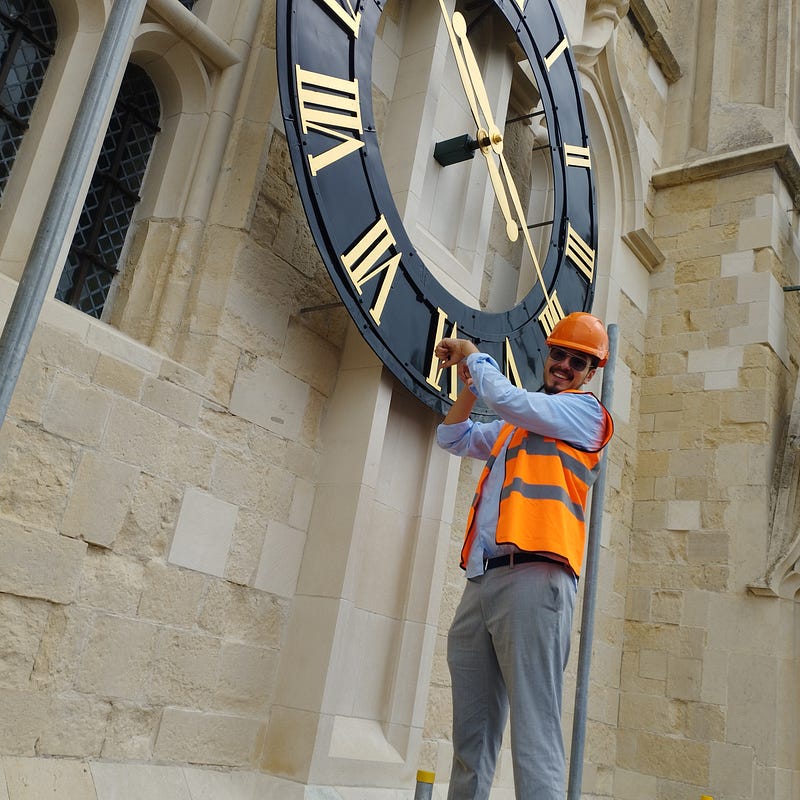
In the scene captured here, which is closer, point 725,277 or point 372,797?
point 372,797

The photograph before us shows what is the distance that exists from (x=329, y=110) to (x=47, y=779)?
1937mm

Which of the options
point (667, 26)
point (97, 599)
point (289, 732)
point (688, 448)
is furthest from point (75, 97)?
point (667, 26)

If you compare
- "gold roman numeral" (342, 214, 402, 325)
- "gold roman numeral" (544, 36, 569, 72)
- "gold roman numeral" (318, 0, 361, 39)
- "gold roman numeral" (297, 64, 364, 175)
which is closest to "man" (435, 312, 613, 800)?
"gold roman numeral" (342, 214, 402, 325)

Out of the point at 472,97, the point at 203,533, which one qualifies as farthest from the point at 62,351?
the point at 472,97

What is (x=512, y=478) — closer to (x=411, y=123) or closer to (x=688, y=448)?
(x=411, y=123)

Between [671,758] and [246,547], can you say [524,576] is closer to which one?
[246,547]

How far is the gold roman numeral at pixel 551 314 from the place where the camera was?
374cm

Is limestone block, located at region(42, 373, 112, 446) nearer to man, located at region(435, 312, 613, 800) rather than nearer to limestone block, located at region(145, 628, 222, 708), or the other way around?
limestone block, located at region(145, 628, 222, 708)

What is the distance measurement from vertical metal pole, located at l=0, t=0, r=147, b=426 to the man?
103cm

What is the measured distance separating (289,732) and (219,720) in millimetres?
208

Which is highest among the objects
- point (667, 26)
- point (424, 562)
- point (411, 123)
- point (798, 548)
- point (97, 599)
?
point (667, 26)

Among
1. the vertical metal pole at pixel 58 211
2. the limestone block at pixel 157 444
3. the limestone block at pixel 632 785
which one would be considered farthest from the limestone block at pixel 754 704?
the vertical metal pole at pixel 58 211

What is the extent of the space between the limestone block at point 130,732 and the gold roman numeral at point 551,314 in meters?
2.07

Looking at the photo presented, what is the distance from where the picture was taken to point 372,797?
277cm
